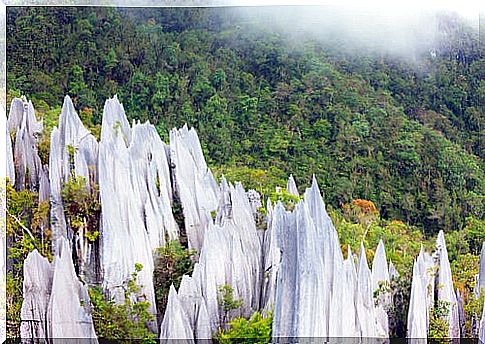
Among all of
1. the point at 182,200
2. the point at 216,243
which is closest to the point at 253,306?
the point at 216,243

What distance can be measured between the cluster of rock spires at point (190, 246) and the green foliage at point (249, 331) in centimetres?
4

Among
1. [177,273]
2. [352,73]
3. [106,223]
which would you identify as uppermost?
[352,73]

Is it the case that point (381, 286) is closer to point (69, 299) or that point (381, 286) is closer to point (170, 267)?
point (170, 267)

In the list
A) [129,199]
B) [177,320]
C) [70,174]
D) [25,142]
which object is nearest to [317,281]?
[177,320]

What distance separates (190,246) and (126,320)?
52cm

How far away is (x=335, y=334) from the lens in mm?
4316

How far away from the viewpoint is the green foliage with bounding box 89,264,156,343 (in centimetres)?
446

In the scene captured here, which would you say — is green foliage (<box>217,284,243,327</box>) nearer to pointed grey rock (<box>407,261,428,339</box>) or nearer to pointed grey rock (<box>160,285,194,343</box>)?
pointed grey rock (<box>160,285,194,343</box>)

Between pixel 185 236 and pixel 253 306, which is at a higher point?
pixel 185 236

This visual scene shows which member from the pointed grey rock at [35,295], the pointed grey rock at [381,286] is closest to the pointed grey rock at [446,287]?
the pointed grey rock at [381,286]

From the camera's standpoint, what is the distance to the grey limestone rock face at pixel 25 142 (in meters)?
4.52

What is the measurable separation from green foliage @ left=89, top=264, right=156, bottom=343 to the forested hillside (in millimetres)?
822

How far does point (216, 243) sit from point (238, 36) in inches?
43.0

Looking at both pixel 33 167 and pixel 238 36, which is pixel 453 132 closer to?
pixel 238 36
